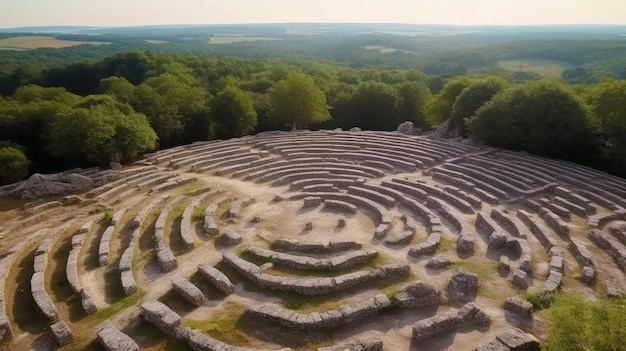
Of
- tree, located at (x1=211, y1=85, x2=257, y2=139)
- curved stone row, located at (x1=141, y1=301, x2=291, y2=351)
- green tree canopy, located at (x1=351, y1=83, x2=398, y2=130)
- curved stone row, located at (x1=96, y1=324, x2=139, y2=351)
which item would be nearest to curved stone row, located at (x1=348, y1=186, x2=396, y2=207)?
curved stone row, located at (x1=141, y1=301, x2=291, y2=351)

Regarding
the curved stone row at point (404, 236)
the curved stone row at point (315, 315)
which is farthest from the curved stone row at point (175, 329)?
the curved stone row at point (404, 236)

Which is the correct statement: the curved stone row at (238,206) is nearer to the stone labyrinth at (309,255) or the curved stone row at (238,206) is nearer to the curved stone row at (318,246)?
the stone labyrinth at (309,255)

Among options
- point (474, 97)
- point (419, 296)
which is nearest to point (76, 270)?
point (419, 296)

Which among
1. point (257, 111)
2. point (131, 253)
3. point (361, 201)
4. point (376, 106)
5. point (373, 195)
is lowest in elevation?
point (376, 106)

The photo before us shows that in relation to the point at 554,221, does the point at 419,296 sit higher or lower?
higher

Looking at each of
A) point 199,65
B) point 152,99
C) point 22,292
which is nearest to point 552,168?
point 22,292

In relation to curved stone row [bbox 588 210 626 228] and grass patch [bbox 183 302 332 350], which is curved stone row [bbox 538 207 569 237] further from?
grass patch [bbox 183 302 332 350]

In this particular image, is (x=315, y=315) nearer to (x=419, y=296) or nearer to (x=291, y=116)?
(x=419, y=296)
